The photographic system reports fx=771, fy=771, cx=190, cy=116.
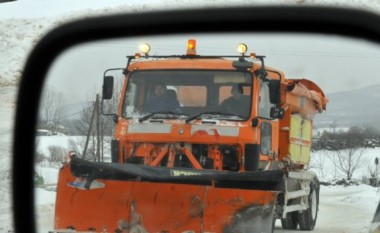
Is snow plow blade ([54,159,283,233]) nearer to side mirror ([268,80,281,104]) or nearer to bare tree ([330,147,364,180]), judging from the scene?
side mirror ([268,80,281,104])

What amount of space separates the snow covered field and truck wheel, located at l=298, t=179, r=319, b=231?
172 mm

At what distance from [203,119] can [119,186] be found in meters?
1.38

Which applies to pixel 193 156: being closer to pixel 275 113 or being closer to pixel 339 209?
pixel 275 113

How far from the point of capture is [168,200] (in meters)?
7.70

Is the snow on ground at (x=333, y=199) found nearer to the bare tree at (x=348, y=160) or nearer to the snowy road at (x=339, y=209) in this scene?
the snowy road at (x=339, y=209)

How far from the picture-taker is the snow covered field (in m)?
9.16

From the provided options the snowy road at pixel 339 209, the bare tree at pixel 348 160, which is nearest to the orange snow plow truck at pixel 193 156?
the snowy road at pixel 339 209

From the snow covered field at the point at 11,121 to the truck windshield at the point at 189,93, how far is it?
2.90 ft

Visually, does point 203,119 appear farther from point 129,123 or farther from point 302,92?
point 302,92

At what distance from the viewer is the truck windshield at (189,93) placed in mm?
8695

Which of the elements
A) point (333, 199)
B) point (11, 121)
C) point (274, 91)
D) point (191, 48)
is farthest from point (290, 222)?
point (11, 121)

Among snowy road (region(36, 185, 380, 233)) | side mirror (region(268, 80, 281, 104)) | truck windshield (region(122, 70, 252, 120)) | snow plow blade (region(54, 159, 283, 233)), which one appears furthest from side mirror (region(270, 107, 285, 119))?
snowy road (region(36, 185, 380, 233))

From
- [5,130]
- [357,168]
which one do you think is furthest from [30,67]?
[5,130]

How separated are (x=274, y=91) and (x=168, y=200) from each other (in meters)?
2.22
